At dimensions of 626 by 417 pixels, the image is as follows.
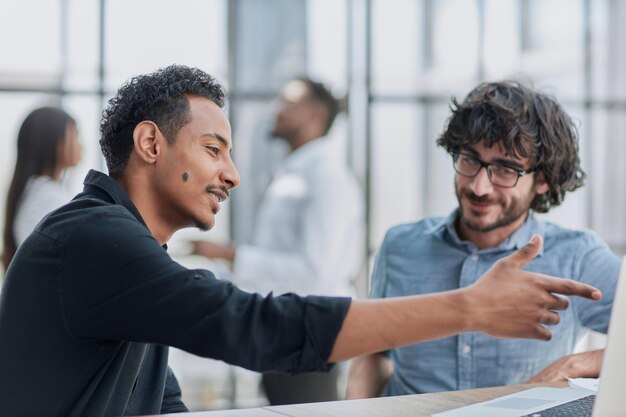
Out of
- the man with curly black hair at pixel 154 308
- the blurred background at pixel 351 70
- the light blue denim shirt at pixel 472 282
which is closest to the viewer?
the man with curly black hair at pixel 154 308

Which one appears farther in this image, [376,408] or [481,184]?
[481,184]

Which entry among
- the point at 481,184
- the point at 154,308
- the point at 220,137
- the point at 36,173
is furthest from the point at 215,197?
the point at 36,173

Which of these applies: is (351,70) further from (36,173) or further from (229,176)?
(229,176)

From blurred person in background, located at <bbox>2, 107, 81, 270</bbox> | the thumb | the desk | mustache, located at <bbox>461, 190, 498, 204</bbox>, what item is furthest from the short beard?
blurred person in background, located at <bbox>2, 107, 81, 270</bbox>

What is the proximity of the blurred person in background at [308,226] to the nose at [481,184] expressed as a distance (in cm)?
177

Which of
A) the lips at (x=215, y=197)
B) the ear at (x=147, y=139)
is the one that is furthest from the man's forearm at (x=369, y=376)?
the ear at (x=147, y=139)

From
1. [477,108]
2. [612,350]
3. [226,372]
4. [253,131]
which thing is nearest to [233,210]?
[253,131]

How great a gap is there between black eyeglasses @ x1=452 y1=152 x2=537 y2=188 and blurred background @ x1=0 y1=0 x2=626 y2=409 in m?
2.66

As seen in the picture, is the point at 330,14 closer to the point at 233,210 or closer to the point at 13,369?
the point at 233,210

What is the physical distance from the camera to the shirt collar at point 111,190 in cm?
192

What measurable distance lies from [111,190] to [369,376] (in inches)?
44.1

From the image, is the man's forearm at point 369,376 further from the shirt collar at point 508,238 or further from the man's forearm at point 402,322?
the man's forearm at point 402,322

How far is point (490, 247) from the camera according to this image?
110 inches

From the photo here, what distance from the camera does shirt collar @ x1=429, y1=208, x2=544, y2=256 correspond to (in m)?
2.78
